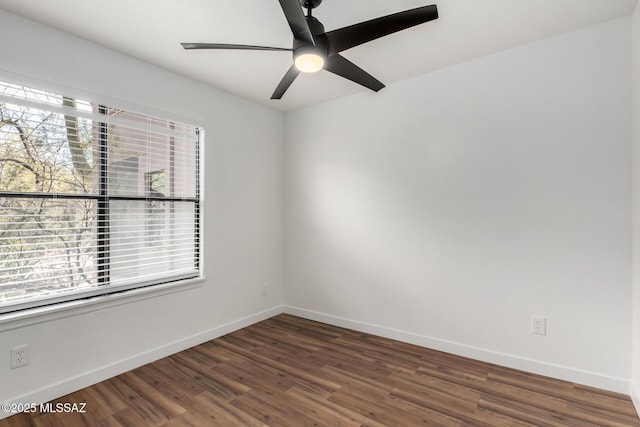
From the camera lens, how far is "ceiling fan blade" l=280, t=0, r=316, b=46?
146 cm

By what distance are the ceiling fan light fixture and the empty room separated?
1cm

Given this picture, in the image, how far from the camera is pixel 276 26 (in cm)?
220

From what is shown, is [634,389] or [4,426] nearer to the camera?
[4,426]

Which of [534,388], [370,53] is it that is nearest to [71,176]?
[370,53]

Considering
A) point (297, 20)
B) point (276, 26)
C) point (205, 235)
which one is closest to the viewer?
point (297, 20)

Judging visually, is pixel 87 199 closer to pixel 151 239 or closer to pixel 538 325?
pixel 151 239

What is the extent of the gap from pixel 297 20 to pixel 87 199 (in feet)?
6.53

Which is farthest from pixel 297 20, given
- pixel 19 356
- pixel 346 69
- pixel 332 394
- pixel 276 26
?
pixel 19 356

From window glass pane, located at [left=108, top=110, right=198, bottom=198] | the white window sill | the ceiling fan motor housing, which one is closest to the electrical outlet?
the white window sill

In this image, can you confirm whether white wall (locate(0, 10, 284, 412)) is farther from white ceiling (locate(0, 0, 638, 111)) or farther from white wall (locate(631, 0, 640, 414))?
white wall (locate(631, 0, 640, 414))

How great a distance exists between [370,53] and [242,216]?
81.0 inches

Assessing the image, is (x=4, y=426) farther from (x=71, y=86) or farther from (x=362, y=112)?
(x=362, y=112)

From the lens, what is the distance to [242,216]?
3.54 m

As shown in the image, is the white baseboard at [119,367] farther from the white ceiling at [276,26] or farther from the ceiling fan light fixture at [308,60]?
the ceiling fan light fixture at [308,60]
